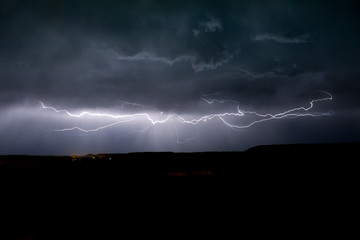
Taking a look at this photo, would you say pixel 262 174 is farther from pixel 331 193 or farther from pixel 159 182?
pixel 159 182

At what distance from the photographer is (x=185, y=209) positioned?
432cm

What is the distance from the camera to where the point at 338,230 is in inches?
132

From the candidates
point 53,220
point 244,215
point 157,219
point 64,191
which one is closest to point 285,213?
point 244,215

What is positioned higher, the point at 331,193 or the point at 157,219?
the point at 331,193

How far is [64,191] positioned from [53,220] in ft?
4.09

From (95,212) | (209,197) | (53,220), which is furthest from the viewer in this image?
(209,197)

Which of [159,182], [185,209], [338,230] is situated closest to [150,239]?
[185,209]

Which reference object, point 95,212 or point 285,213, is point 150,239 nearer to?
point 95,212

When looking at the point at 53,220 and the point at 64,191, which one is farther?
the point at 64,191

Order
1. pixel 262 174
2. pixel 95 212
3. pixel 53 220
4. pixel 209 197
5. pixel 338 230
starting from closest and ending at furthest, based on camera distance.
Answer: pixel 338 230 → pixel 53 220 → pixel 95 212 → pixel 209 197 → pixel 262 174

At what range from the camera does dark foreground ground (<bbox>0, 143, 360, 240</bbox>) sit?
3.63m

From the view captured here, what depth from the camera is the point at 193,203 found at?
15.0 feet

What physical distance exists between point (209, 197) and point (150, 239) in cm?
189

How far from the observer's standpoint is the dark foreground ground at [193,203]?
363 cm
